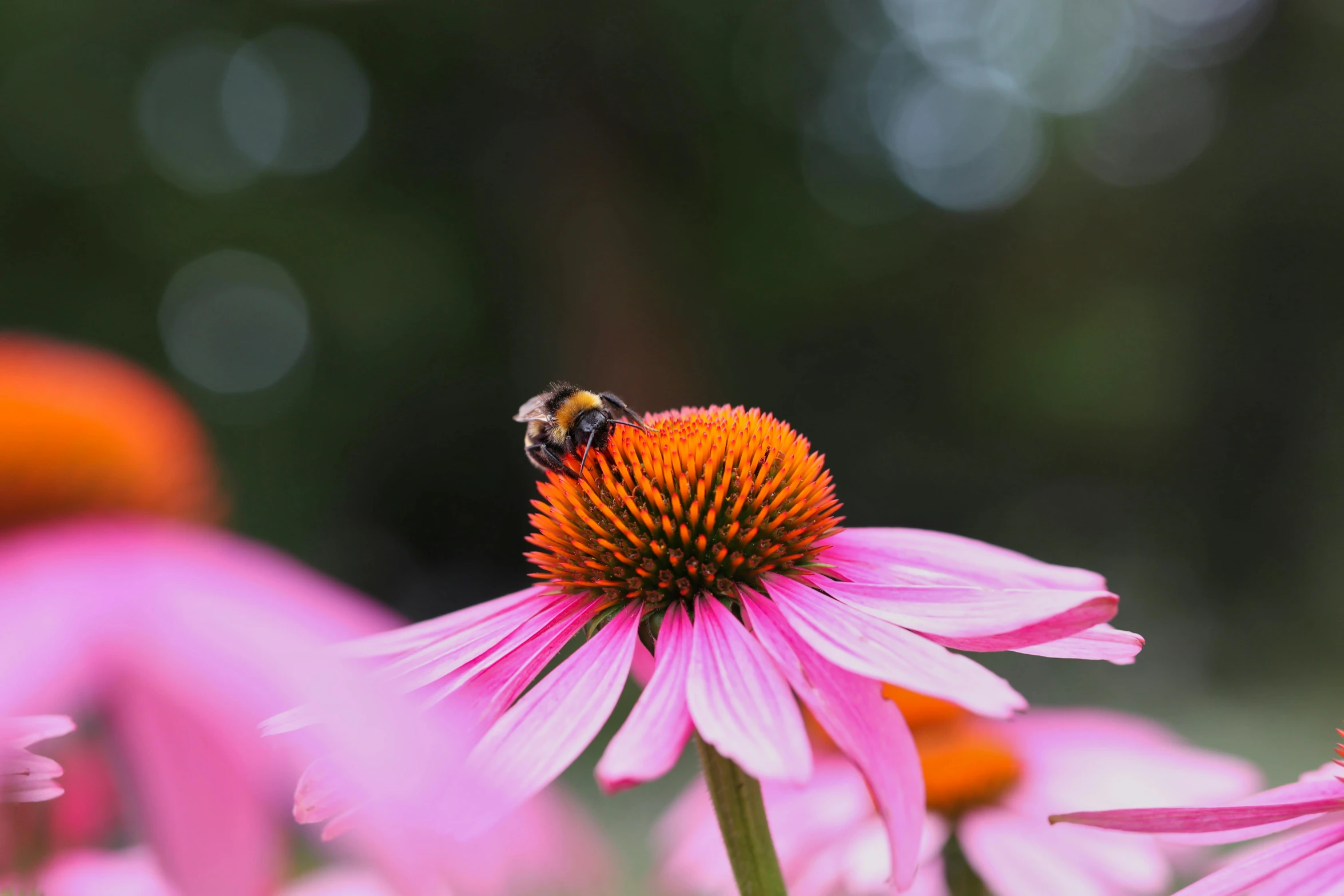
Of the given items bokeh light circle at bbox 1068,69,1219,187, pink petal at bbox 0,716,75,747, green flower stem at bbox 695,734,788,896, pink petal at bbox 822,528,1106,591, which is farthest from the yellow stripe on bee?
bokeh light circle at bbox 1068,69,1219,187

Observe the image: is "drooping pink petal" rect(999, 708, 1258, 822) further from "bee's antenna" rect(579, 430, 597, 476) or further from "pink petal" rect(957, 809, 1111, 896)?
"bee's antenna" rect(579, 430, 597, 476)

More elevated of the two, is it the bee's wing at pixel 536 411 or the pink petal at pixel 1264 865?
the bee's wing at pixel 536 411

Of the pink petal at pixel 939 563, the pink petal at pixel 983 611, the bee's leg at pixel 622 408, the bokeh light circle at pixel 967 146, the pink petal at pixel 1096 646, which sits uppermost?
the bokeh light circle at pixel 967 146

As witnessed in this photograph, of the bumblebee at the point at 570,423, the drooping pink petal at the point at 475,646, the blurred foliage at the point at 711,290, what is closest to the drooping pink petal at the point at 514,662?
the drooping pink petal at the point at 475,646

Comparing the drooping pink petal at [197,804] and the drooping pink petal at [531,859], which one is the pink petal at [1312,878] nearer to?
the drooping pink petal at [531,859]

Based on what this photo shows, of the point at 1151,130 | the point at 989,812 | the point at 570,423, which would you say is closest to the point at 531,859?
the point at 570,423

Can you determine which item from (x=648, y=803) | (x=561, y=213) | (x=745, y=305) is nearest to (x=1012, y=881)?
(x=648, y=803)
